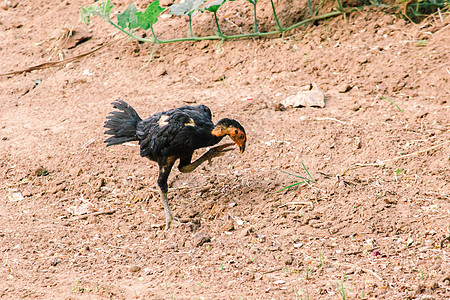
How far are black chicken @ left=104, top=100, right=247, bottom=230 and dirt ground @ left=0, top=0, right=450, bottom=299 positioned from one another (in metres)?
0.45

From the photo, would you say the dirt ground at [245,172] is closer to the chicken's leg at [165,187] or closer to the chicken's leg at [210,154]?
the chicken's leg at [165,187]

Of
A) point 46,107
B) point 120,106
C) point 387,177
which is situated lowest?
point 46,107

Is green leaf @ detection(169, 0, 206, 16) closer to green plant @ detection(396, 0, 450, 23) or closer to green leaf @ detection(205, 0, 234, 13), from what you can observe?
green leaf @ detection(205, 0, 234, 13)

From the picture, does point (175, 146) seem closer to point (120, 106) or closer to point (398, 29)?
point (120, 106)

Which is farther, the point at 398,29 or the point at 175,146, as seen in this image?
the point at 398,29

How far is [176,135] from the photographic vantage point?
4.30m

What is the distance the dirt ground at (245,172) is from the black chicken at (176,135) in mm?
454

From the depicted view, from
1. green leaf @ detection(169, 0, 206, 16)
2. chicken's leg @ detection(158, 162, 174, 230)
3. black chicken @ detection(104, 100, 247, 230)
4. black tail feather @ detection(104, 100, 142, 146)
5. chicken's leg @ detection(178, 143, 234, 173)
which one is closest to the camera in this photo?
black chicken @ detection(104, 100, 247, 230)

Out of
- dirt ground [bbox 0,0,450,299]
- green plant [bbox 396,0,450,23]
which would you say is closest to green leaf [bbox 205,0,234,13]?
dirt ground [bbox 0,0,450,299]

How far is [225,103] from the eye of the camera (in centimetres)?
622

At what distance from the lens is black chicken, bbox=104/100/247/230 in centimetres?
425

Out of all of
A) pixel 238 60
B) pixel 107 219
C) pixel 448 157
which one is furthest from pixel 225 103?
pixel 448 157

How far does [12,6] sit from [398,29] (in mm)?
7144

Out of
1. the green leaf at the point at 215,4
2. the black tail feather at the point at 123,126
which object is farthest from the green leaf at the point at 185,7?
the black tail feather at the point at 123,126
